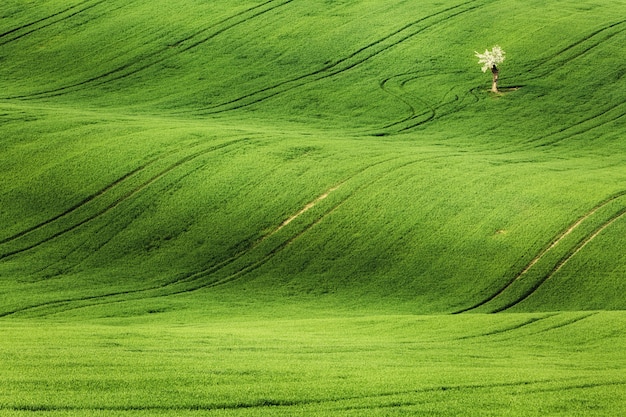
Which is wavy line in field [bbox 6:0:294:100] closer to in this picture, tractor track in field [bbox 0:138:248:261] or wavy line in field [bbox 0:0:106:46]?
wavy line in field [bbox 0:0:106:46]

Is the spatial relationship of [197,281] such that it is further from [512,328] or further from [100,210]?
[512,328]

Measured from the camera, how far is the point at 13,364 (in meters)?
14.8

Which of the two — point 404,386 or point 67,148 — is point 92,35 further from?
point 404,386

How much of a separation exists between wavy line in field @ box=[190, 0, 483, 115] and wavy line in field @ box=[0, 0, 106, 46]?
1660 centimetres

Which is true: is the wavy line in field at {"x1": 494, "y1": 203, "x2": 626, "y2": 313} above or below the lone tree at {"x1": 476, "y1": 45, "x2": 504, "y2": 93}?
below

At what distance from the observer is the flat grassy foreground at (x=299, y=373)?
13.9m

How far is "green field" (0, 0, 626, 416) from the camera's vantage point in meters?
15.6

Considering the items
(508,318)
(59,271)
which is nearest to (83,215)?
(59,271)

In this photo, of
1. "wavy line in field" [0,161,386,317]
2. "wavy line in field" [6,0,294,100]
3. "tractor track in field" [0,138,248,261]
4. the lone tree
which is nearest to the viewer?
"wavy line in field" [0,161,386,317]

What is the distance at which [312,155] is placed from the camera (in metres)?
37.6

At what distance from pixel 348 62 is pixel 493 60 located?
9390 mm

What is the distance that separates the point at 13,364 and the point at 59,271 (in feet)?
47.4

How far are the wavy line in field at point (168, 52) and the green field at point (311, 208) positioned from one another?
18 centimetres

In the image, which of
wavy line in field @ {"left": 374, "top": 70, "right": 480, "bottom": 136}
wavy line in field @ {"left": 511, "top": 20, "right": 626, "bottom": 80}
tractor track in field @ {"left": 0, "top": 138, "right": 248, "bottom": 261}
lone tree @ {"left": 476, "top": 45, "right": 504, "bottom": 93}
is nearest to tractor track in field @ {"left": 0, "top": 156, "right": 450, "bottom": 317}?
tractor track in field @ {"left": 0, "top": 138, "right": 248, "bottom": 261}
